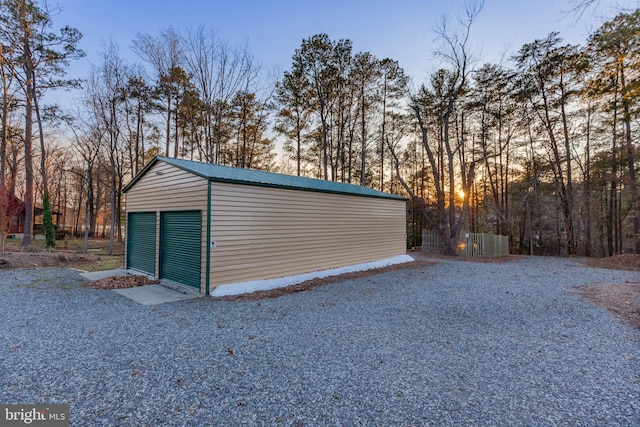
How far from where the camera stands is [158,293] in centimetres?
588

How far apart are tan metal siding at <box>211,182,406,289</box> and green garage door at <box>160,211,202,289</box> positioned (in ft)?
1.69

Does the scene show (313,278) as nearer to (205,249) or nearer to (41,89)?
(205,249)

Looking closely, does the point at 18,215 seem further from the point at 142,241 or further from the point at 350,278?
the point at 350,278

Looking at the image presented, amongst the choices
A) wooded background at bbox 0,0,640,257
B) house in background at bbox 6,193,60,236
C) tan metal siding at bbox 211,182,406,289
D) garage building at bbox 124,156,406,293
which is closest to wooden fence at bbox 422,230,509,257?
wooded background at bbox 0,0,640,257

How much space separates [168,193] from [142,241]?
6.62ft

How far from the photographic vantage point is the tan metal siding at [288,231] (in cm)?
602

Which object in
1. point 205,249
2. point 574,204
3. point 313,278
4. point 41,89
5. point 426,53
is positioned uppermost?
point 426,53

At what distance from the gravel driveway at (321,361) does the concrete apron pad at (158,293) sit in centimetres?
40

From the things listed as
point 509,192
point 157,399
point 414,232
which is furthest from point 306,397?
point 509,192

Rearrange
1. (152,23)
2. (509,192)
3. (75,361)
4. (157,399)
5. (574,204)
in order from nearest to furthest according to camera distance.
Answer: (157,399) < (75,361) < (152,23) < (574,204) < (509,192)

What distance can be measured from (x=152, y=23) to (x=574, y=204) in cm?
2365

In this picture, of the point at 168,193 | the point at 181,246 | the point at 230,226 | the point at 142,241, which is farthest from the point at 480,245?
the point at 142,241

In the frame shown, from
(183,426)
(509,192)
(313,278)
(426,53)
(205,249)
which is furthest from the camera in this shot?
(509,192)

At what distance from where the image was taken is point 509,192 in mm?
19062
